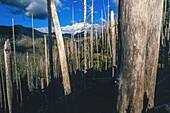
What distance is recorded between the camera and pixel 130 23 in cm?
192

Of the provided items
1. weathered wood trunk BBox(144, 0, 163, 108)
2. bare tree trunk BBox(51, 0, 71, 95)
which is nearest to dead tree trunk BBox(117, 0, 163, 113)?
weathered wood trunk BBox(144, 0, 163, 108)

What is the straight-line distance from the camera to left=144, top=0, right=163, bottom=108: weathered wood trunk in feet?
6.48

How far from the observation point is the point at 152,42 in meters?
2.05

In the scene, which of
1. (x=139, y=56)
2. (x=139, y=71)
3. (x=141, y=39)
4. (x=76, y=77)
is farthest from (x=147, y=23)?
(x=76, y=77)

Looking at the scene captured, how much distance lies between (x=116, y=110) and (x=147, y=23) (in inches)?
33.7

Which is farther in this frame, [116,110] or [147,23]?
[116,110]

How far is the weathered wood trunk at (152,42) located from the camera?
1974mm

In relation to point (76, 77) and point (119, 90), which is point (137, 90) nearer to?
point (119, 90)

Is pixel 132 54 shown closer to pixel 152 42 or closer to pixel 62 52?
pixel 152 42

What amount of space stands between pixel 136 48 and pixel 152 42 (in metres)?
0.21

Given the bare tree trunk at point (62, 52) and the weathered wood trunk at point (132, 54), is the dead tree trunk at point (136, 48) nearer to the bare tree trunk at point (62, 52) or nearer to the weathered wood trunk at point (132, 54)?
the weathered wood trunk at point (132, 54)

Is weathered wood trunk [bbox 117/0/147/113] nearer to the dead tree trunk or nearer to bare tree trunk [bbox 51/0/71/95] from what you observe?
the dead tree trunk

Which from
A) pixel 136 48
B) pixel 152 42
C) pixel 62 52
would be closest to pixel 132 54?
pixel 136 48

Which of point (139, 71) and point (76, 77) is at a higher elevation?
point (139, 71)
